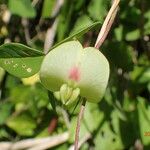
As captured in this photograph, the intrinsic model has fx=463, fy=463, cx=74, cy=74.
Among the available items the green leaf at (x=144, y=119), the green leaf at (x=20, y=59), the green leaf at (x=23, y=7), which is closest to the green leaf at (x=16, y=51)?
the green leaf at (x=20, y=59)

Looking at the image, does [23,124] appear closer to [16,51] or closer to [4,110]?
[4,110]

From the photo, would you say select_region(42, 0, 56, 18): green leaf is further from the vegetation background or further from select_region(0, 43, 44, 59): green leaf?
select_region(0, 43, 44, 59): green leaf

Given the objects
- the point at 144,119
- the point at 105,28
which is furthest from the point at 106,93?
the point at 105,28

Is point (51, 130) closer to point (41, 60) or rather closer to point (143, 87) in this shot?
point (143, 87)

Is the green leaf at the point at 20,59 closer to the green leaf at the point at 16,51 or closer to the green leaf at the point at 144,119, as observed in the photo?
the green leaf at the point at 16,51

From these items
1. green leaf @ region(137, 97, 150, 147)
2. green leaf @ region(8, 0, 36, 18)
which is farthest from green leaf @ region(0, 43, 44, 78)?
green leaf @ region(137, 97, 150, 147)

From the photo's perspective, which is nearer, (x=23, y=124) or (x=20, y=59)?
(x=20, y=59)
